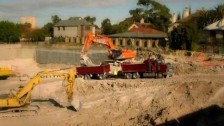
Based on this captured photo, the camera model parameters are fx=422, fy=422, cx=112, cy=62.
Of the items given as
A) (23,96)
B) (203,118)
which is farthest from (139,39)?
(203,118)

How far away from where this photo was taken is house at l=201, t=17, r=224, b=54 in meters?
57.4

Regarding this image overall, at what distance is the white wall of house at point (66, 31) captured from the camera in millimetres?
86562

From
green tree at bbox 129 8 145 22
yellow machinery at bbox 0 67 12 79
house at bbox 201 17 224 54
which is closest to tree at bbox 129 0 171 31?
green tree at bbox 129 8 145 22

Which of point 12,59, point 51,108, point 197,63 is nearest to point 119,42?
point 12,59

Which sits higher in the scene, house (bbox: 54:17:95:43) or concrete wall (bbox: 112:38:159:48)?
house (bbox: 54:17:95:43)

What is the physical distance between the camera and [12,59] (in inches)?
A: 2174

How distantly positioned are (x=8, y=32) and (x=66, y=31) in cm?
1177

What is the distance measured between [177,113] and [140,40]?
141 ft

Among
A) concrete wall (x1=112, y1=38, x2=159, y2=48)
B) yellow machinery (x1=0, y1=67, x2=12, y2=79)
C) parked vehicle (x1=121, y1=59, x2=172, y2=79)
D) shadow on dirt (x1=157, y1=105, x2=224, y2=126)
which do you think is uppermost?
concrete wall (x1=112, y1=38, x2=159, y2=48)

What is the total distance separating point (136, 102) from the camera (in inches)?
1142

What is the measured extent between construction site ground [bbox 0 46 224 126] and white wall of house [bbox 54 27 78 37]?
48.6 m

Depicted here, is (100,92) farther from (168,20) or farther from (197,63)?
(168,20)

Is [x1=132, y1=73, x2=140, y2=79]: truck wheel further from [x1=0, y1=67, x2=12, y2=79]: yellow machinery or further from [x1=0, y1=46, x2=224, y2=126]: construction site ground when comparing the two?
[x1=0, y1=67, x2=12, y2=79]: yellow machinery

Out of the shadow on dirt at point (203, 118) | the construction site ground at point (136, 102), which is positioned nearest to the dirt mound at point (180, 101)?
the construction site ground at point (136, 102)
